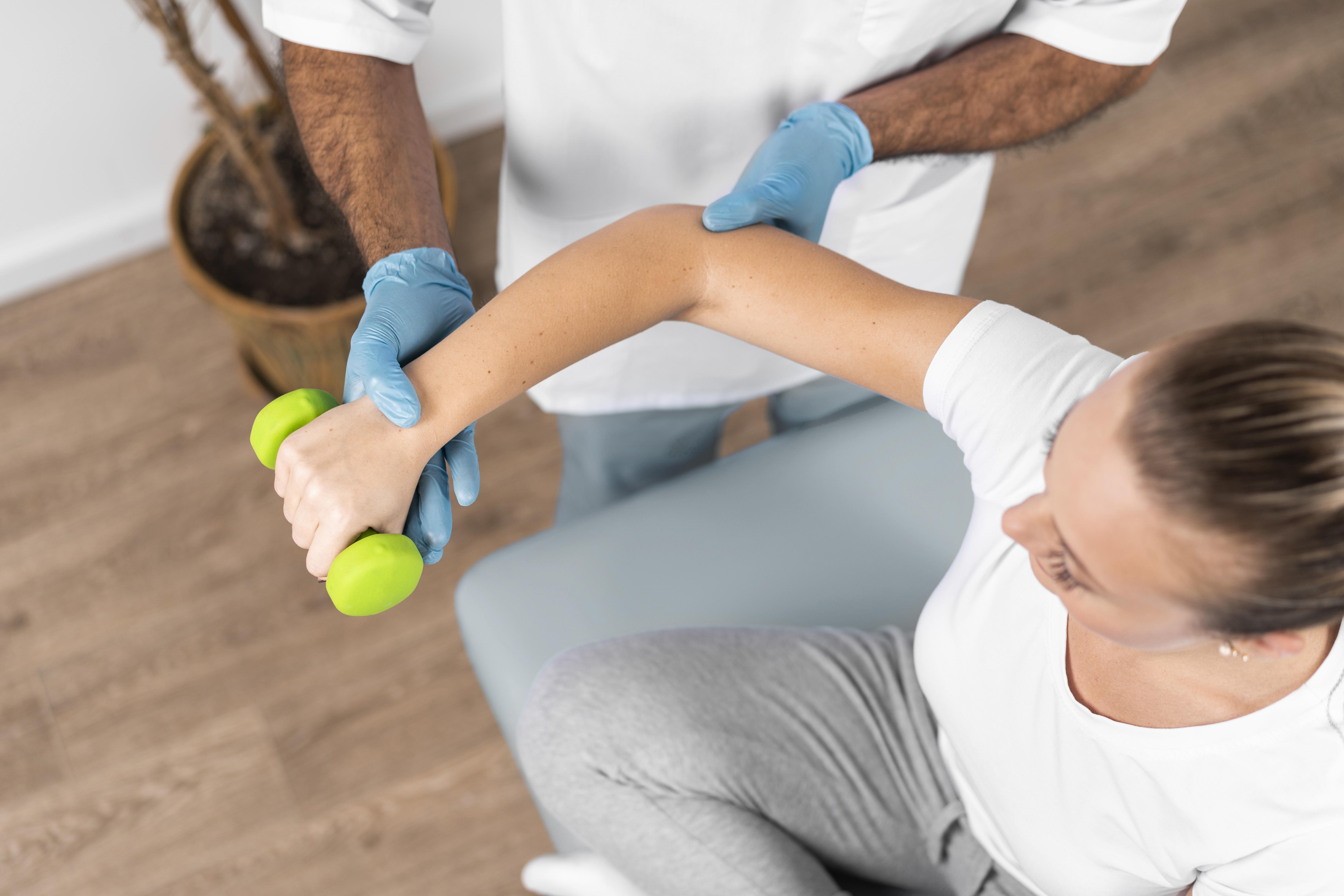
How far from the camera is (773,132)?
1.10 metres

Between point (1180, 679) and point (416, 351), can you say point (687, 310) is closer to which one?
point (416, 351)

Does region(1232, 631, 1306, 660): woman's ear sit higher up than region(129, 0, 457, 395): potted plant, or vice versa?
region(1232, 631, 1306, 660): woman's ear

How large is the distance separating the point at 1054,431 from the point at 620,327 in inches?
15.4

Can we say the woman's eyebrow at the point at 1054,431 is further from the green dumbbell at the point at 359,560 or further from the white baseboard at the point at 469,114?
the white baseboard at the point at 469,114

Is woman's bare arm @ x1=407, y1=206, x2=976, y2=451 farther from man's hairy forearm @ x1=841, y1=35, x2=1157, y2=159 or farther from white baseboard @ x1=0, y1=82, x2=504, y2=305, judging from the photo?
white baseboard @ x1=0, y1=82, x2=504, y2=305

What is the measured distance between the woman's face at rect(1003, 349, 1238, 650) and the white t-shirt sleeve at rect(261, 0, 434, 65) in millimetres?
691

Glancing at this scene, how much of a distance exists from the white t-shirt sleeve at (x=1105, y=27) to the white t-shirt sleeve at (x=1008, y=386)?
373mm

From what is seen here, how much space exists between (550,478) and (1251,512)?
141cm

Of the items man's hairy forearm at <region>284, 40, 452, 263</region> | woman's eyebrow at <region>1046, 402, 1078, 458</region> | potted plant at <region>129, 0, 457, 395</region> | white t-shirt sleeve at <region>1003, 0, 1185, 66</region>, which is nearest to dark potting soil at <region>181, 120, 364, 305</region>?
potted plant at <region>129, 0, 457, 395</region>

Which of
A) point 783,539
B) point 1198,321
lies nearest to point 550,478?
point 783,539

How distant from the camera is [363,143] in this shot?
38.8 inches

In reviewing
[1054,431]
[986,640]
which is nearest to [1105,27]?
[1054,431]

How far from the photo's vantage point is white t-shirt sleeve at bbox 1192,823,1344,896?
75cm

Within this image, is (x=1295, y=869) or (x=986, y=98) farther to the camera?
(x=986, y=98)
